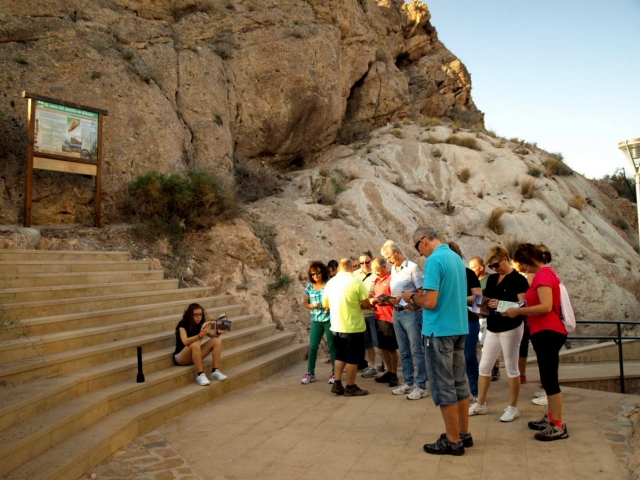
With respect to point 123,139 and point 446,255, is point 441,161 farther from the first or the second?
point 446,255

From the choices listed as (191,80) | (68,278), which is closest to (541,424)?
(68,278)

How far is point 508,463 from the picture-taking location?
4.59m

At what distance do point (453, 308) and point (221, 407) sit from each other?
11.2 ft

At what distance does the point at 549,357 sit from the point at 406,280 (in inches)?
82.4

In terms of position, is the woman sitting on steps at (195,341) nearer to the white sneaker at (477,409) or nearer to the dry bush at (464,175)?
the white sneaker at (477,409)

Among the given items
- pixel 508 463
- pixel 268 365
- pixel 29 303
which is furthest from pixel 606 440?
pixel 29 303

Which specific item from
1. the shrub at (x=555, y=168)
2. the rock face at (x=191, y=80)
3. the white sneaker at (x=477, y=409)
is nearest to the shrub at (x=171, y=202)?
the rock face at (x=191, y=80)

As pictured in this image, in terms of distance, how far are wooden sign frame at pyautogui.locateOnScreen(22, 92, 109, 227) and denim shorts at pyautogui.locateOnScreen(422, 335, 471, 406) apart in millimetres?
8179

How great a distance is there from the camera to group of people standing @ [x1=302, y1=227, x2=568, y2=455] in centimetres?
481

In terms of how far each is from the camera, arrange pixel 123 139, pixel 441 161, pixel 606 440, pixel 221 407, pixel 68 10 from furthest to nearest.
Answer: pixel 441 161 < pixel 68 10 < pixel 123 139 < pixel 221 407 < pixel 606 440

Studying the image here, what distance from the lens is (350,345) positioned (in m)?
7.06

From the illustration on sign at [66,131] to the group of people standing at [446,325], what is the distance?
5.70m

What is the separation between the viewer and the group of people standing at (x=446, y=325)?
4.81m

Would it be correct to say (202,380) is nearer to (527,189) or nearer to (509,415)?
(509,415)
